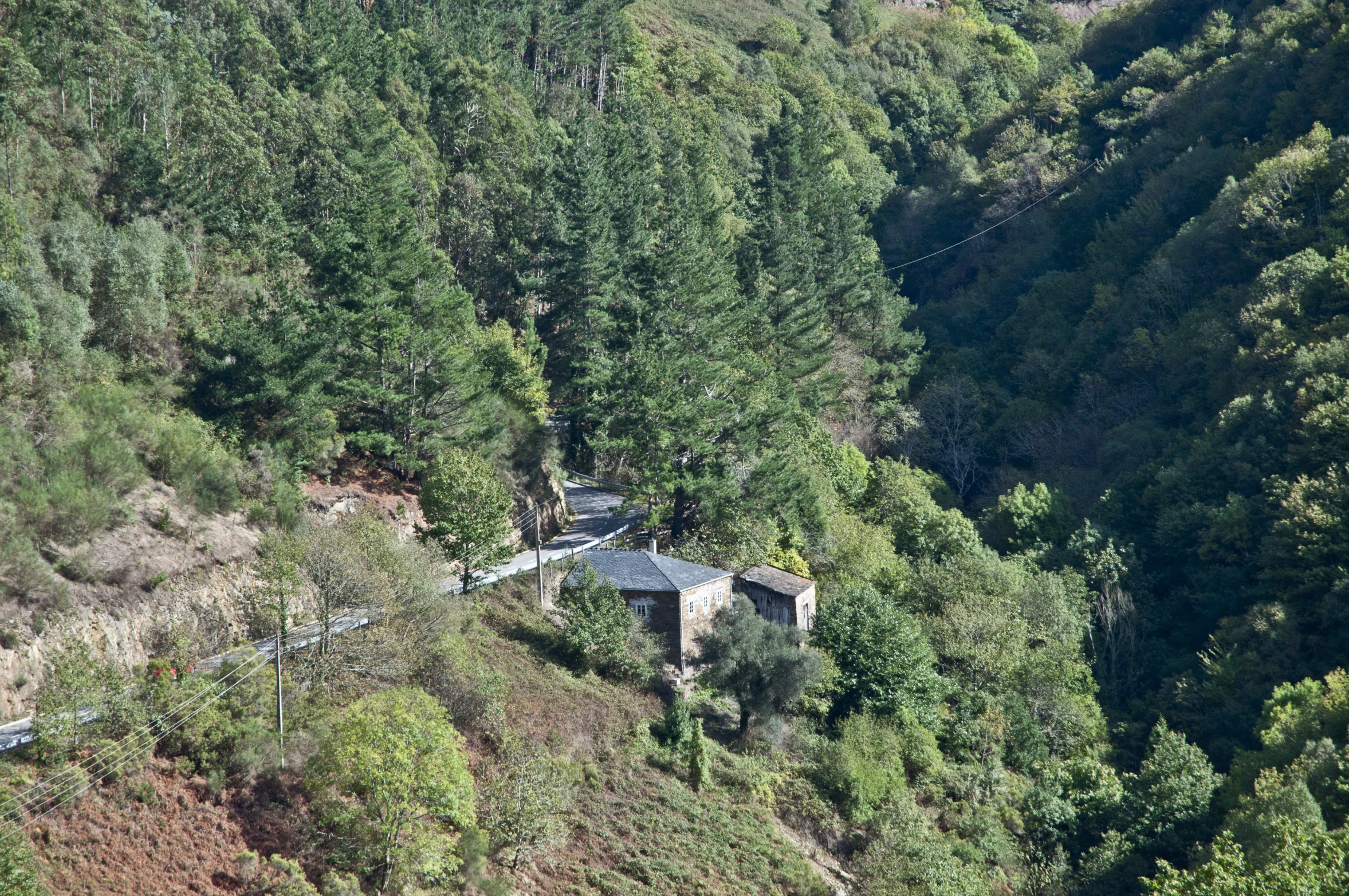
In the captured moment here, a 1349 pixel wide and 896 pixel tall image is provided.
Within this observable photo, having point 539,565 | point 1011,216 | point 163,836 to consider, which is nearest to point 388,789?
point 163,836

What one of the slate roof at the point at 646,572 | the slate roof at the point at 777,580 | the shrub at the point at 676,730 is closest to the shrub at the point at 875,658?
the slate roof at the point at 777,580

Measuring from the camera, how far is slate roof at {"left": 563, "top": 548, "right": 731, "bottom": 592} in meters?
36.8

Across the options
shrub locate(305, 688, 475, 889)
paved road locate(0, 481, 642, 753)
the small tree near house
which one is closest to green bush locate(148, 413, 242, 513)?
paved road locate(0, 481, 642, 753)

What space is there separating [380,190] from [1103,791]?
33923mm

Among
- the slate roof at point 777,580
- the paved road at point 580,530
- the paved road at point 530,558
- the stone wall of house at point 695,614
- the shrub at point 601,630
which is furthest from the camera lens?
the slate roof at point 777,580

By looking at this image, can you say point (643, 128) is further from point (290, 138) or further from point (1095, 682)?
point (1095, 682)

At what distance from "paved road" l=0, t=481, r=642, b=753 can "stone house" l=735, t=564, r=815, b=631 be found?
5.85 meters

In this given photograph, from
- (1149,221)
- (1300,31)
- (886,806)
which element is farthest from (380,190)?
(1300,31)

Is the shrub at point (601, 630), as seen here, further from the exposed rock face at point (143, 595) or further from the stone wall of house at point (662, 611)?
the exposed rock face at point (143, 595)

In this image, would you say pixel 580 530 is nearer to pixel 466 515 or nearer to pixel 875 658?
pixel 466 515

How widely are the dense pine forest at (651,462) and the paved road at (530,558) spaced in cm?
63

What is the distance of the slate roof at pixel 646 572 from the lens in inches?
1449

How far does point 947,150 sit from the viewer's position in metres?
93.6

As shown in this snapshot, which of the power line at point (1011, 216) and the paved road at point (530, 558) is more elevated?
the power line at point (1011, 216)
